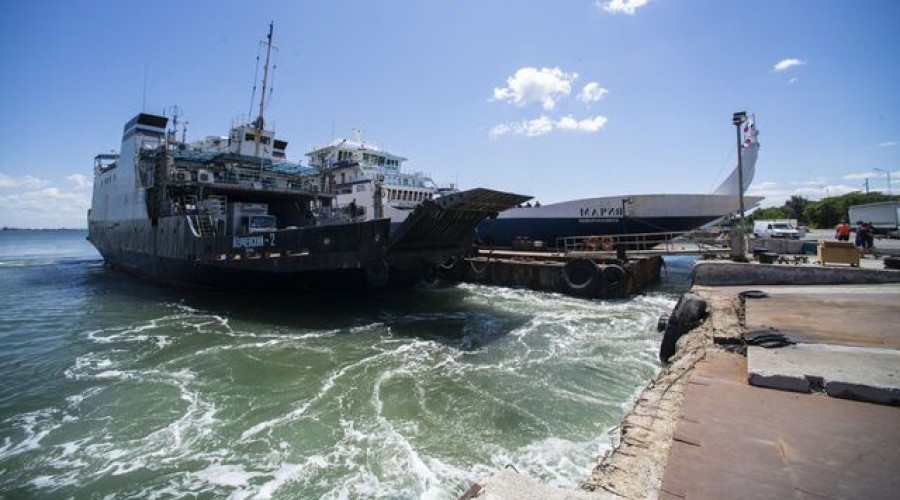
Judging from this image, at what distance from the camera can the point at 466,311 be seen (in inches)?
573

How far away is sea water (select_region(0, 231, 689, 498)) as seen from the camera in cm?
504

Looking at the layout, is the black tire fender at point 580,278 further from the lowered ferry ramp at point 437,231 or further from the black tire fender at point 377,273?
the black tire fender at point 377,273

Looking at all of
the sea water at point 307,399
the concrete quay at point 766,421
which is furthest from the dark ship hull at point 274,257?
the concrete quay at point 766,421

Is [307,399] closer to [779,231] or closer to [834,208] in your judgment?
[779,231]

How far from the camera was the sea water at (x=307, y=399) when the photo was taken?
5.04 metres

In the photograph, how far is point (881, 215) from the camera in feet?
118

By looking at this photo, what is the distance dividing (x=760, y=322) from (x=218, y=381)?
9.52m

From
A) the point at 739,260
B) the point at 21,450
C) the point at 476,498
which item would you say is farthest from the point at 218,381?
the point at 739,260

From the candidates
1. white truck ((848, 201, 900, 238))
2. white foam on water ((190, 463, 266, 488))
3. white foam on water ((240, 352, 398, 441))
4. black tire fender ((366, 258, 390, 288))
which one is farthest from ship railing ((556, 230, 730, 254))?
white truck ((848, 201, 900, 238))

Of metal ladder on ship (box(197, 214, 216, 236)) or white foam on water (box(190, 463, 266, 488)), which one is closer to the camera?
white foam on water (box(190, 463, 266, 488))

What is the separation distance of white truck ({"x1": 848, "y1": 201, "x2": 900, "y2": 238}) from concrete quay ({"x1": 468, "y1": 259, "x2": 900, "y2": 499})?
39.4 meters

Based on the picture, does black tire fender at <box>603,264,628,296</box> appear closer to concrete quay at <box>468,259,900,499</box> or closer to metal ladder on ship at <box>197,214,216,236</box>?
concrete quay at <box>468,259,900,499</box>

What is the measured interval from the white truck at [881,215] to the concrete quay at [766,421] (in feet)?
129

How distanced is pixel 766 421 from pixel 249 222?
18.0 m
